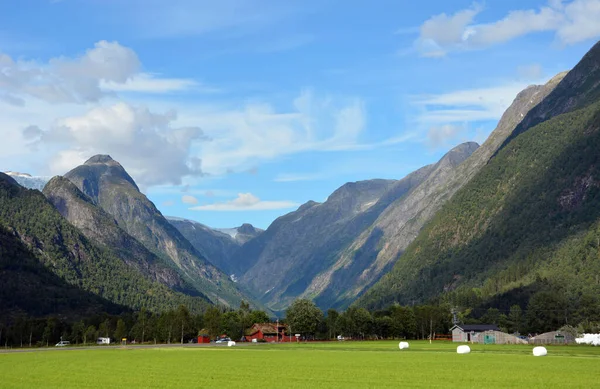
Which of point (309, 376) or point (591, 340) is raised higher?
point (591, 340)

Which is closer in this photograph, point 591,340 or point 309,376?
point 309,376

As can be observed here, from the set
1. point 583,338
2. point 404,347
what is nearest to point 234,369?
point 404,347

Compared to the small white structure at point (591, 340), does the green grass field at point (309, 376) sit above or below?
below

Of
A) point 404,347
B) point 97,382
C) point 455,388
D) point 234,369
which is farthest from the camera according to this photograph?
point 404,347

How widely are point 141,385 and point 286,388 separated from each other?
14206 mm

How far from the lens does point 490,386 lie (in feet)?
207

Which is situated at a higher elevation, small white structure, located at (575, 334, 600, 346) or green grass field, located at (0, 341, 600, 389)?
small white structure, located at (575, 334, 600, 346)

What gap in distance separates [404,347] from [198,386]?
106551mm

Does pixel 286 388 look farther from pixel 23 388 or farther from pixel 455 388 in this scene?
pixel 23 388

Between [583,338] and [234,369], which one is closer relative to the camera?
[234,369]

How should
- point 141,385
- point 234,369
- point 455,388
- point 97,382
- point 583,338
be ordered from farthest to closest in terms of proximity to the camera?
point 583,338 < point 234,369 < point 97,382 < point 141,385 < point 455,388

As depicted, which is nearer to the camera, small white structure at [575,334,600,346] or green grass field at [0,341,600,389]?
green grass field at [0,341,600,389]

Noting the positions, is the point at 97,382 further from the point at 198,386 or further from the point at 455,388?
the point at 455,388

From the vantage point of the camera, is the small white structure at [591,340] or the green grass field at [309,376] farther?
the small white structure at [591,340]
